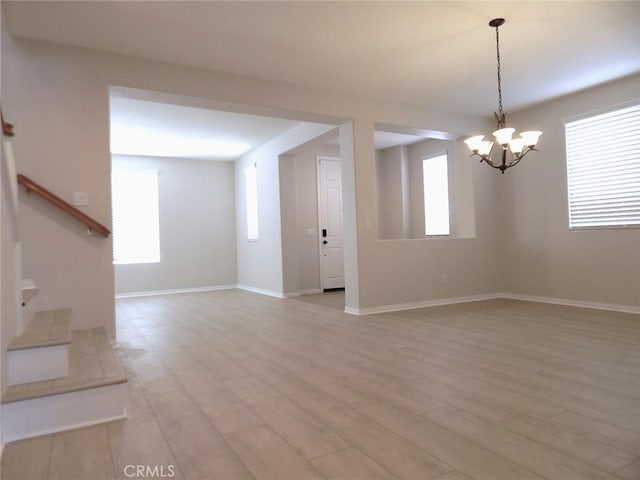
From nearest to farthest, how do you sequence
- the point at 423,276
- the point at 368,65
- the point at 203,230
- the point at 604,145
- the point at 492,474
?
the point at 492,474, the point at 368,65, the point at 604,145, the point at 423,276, the point at 203,230

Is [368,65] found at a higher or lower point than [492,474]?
higher

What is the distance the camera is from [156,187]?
7.83m

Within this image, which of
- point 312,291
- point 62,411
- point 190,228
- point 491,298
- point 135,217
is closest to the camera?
point 62,411

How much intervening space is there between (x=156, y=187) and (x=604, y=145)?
7199mm

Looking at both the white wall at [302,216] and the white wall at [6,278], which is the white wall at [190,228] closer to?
the white wall at [302,216]

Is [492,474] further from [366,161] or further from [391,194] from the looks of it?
[391,194]

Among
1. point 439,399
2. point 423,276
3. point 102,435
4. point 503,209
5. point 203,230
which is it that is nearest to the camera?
point 102,435

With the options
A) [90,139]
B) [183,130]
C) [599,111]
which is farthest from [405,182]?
[90,139]

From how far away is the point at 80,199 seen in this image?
341 cm

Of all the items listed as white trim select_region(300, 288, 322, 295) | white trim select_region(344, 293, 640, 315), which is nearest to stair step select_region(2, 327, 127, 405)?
white trim select_region(344, 293, 640, 315)

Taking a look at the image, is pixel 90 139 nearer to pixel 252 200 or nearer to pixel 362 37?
pixel 362 37

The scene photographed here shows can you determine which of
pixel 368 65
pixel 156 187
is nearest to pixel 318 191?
pixel 156 187

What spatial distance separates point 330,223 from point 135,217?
3670 mm

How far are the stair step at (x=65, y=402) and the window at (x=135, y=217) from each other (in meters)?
5.66
